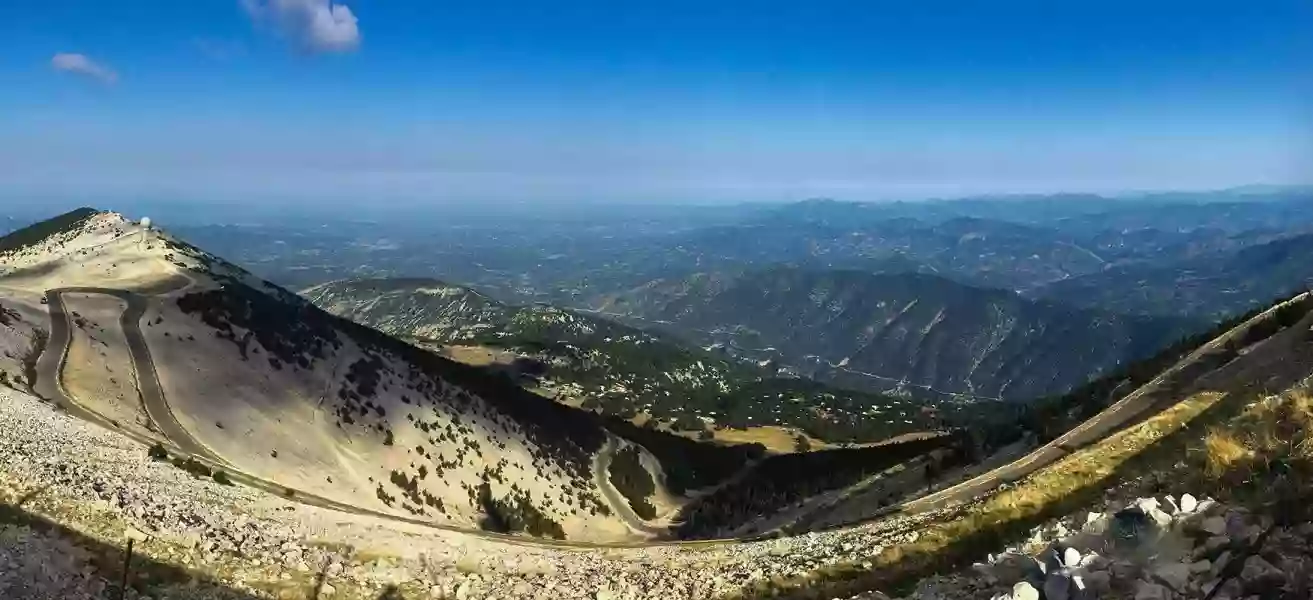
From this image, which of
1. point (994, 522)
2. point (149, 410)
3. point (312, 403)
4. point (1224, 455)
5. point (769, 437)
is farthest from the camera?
point (769, 437)

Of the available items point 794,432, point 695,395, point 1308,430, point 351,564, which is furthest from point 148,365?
point 695,395

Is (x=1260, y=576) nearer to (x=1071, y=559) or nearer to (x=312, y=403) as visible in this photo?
(x=1071, y=559)

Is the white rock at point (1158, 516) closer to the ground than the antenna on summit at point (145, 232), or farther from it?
closer to the ground

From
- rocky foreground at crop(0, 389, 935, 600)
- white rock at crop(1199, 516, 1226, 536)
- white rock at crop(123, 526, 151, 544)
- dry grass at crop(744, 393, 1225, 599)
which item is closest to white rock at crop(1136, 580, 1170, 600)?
white rock at crop(1199, 516, 1226, 536)

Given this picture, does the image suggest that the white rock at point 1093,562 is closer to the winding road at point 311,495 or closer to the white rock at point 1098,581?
the white rock at point 1098,581

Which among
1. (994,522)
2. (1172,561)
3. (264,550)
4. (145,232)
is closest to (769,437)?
(145,232)

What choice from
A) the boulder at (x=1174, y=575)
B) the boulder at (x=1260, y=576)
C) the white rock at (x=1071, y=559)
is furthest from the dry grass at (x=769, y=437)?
the boulder at (x=1260, y=576)

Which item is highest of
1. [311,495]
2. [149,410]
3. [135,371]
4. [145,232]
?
[145,232]

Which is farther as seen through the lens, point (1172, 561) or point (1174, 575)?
point (1172, 561)

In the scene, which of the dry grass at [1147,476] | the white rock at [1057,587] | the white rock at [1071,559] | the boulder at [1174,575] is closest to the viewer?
the boulder at [1174,575]

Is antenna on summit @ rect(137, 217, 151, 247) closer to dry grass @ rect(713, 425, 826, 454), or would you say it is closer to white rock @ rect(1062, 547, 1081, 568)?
dry grass @ rect(713, 425, 826, 454)

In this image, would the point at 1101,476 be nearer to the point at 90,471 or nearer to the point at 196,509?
the point at 196,509
